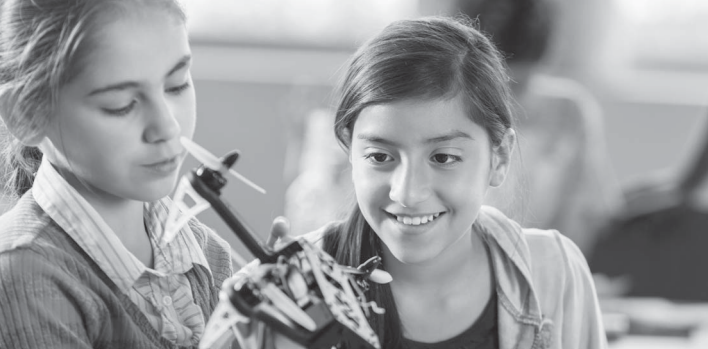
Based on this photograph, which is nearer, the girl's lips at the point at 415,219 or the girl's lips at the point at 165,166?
the girl's lips at the point at 165,166

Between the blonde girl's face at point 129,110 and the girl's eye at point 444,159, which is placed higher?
the blonde girl's face at point 129,110

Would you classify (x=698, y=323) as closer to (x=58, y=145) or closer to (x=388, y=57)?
(x=388, y=57)

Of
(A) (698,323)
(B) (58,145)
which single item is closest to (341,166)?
(A) (698,323)

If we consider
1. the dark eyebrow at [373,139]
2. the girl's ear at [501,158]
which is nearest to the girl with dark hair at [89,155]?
the dark eyebrow at [373,139]

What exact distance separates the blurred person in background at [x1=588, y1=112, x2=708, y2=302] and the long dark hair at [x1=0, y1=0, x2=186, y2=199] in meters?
2.46

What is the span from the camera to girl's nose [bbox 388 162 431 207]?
36.7 inches

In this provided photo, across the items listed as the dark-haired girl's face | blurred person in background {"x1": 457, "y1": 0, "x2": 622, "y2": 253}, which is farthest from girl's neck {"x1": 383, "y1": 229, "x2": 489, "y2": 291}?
blurred person in background {"x1": 457, "y1": 0, "x2": 622, "y2": 253}

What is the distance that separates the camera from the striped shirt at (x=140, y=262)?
33.4 inches

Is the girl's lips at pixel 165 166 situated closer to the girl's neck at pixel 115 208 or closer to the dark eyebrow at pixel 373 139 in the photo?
the girl's neck at pixel 115 208

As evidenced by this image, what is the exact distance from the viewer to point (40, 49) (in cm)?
80

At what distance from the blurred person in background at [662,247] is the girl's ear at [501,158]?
204cm

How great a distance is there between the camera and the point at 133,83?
79 centimetres

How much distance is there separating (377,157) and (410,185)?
6 cm

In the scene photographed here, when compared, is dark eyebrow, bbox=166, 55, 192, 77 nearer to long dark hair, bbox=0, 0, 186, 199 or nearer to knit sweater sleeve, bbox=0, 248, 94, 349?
long dark hair, bbox=0, 0, 186, 199
